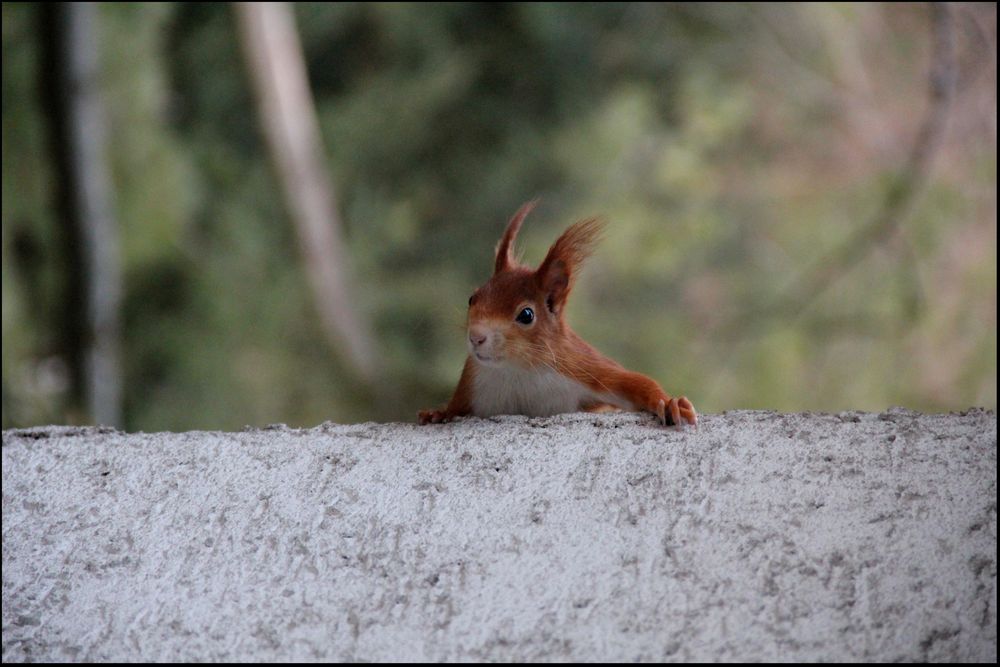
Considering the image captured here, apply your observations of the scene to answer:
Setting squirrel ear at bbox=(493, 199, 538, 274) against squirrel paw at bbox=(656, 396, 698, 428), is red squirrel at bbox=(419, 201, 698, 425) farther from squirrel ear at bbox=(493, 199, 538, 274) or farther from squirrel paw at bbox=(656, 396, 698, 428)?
squirrel paw at bbox=(656, 396, 698, 428)

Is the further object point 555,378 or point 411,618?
point 555,378

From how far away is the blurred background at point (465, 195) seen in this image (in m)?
3.30

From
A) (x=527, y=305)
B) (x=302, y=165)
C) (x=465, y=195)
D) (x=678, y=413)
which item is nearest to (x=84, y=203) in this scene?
(x=302, y=165)

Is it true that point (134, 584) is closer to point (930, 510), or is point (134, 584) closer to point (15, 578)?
point (15, 578)

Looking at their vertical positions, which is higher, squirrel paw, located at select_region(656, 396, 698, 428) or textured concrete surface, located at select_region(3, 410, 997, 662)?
squirrel paw, located at select_region(656, 396, 698, 428)

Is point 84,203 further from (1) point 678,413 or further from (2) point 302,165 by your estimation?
(1) point 678,413

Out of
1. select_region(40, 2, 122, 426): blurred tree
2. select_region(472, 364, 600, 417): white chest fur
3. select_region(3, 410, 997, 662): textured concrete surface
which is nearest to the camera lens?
select_region(3, 410, 997, 662): textured concrete surface

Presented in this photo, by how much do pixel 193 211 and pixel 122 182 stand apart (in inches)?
21.4

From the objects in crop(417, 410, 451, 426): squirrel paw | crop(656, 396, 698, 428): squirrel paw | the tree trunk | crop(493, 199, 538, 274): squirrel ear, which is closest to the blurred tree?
the tree trunk

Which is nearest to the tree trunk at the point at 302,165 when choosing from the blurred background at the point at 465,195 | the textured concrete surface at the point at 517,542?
the blurred background at the point at 465,195

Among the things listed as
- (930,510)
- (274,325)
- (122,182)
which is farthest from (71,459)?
(274,325)

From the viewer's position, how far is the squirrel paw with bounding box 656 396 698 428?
1.37m

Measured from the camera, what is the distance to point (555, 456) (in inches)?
50.6

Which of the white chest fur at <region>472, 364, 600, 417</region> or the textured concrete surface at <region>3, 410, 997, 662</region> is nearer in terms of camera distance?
the textured concrete surface at <region>3, 410, 997, 662</region>
